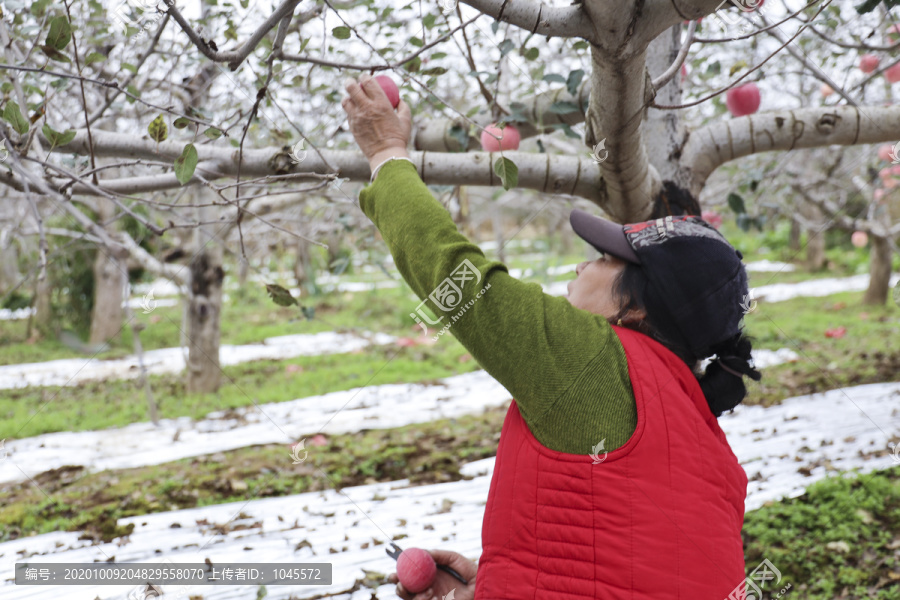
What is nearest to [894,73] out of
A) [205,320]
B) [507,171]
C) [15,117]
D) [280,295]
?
[507,171]

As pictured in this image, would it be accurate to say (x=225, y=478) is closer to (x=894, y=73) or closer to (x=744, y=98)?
(x=744, y=98)

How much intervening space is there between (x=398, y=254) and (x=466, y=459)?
2.54 metres

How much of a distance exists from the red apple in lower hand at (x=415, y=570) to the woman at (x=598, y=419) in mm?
321

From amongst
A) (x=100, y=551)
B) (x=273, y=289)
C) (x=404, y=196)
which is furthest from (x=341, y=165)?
(x=100, y=551)

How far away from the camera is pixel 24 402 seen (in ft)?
16.7

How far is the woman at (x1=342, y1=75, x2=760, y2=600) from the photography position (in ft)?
2.92

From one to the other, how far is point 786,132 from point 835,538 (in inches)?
64.2

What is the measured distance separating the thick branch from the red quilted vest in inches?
47.6

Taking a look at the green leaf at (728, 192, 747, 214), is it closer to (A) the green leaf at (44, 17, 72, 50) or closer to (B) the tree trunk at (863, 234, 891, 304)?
(A) the green leaf at (44, 17, 72, 50)

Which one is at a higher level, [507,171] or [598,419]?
[507,171]

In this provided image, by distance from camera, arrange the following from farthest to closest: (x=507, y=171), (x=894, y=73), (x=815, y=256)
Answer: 1. (x=815, y=256)
2. (x=894, y=73)
3. (x=507, y=171)

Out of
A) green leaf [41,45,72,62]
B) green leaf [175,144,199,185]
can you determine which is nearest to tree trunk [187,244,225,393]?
green leaf [41,45,72,62]

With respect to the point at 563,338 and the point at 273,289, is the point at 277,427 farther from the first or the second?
the point at 563,338

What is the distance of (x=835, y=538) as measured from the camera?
92.7 inches
